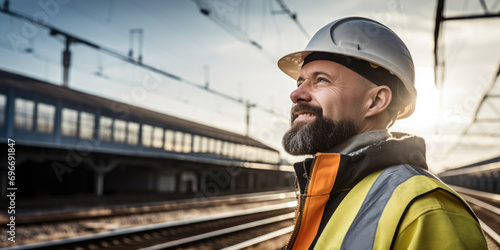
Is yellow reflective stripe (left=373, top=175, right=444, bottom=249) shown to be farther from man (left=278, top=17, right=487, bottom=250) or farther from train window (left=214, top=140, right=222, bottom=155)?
train window (left=214, top=140, right=222, bottom=155)

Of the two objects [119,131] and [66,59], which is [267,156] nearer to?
[119,131]

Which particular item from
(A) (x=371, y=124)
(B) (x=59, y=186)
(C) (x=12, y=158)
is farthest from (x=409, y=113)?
(B) (x=59, y=186)

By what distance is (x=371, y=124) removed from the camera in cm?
181

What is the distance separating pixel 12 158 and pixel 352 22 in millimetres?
16964

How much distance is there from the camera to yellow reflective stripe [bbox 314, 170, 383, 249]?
4.38ft

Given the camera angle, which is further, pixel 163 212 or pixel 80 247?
pixel 163 212

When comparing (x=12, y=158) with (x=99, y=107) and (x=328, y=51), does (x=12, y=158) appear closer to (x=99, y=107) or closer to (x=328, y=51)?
(x=99, y=107)

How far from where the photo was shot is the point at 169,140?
2778cm

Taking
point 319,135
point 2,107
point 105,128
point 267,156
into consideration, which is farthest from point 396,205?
point 267,156

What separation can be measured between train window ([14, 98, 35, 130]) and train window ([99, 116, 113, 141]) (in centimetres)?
393

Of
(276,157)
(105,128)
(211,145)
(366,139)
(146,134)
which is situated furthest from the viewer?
(276,157)

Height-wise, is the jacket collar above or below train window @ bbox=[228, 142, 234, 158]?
below

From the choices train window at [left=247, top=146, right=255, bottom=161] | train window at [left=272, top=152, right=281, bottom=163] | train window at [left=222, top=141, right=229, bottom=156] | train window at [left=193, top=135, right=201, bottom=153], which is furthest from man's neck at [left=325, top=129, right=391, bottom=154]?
train window at [left=272, top=152, right=281, bottom=163]

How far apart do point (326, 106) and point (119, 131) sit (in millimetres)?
22742
